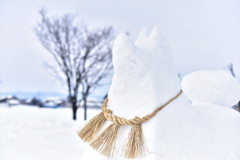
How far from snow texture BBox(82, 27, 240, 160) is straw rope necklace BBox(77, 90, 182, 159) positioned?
0.06 feet

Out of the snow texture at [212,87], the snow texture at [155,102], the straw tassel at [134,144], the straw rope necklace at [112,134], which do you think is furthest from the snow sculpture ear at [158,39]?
the snow texture at [212,87]

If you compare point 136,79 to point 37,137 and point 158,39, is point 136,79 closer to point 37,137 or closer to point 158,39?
point 158,39

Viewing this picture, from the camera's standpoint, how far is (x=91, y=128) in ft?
3.06

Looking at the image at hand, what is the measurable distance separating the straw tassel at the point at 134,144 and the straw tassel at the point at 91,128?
0.13 m

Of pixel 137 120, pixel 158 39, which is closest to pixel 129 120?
pixel 137 120

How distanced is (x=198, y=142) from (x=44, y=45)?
6.11 m

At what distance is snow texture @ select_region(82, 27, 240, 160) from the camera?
2.73 feet

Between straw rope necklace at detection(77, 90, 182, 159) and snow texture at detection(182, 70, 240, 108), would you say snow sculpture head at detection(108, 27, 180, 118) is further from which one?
snow texture at detection(182, 70, 240, 108)

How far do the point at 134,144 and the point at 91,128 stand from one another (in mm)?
187

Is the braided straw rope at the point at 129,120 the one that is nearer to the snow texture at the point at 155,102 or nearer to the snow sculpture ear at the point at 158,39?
the snow texture at the point at 155,102

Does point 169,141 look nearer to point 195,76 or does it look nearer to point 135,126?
point 135,126

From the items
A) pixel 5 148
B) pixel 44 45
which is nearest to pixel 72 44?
pixel 44 45

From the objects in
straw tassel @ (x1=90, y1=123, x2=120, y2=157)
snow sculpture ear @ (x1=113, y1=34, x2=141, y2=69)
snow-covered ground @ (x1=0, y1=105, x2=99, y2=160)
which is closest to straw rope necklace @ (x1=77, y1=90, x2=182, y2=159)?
straw tassel @ (x1=90, y1=123, x2=120, y2=157)

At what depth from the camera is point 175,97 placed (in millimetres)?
910
